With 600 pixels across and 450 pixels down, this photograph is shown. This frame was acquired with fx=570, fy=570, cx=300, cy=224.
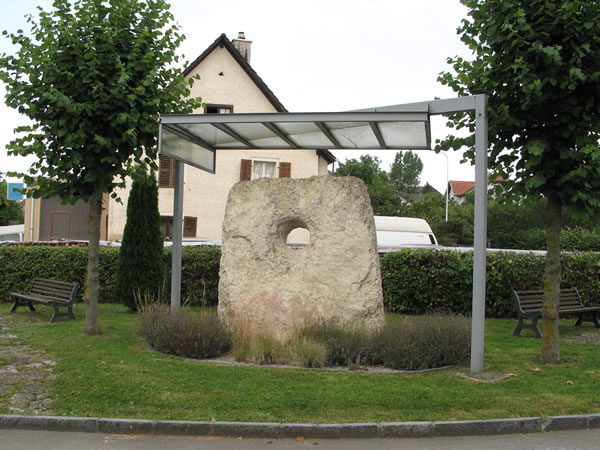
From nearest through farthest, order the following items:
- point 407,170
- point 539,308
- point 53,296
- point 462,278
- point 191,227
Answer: point 539,308 < point 53,296 < point 462,278 < point 191,227 < point 407,170

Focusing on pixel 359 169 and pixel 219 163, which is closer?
pixel 219 163

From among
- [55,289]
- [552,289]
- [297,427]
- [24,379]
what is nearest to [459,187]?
[55,289]

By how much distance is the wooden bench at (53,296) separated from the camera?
10.7 metres

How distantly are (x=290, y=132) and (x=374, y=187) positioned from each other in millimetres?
36337

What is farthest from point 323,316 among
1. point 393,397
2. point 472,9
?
point 472,9

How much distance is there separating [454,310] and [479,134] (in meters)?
6.31

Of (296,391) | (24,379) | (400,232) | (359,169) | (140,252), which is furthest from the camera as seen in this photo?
(359,169)

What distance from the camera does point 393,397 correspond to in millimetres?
5688

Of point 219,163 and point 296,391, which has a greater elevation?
point 219,163

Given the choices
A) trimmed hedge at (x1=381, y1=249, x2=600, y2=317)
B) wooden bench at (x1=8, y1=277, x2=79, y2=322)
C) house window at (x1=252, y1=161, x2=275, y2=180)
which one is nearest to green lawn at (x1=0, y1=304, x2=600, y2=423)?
wooden bench at (x1=8, y1=277, x2=79, y2=322)

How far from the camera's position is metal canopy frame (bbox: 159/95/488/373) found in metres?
6.94

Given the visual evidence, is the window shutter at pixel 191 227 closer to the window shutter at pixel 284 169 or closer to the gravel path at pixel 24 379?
the window shutter at pixel 284 169

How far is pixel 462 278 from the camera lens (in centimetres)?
1223

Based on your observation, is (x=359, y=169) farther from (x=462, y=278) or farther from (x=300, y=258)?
(x=300, y=258)
